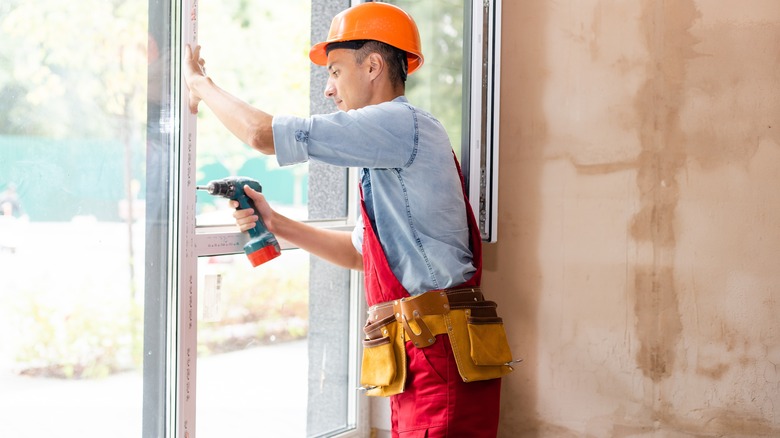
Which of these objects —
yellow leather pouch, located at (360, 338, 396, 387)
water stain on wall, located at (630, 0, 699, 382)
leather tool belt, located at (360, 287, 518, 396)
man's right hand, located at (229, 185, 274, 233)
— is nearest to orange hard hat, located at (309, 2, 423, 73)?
man's right hand, located at (229, 185, 274, 233)

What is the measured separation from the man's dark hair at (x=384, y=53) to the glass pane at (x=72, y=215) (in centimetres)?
52

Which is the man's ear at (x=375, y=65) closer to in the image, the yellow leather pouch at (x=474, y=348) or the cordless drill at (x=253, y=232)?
the cordless drill at (x=253, y=232)

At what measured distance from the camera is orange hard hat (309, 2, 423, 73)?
1879 mm

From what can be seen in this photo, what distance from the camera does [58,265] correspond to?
5.65 ft

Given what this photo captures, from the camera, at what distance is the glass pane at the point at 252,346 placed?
7.47 ft

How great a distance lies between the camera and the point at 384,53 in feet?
6.24

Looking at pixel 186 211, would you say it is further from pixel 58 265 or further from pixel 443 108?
pixel 443 108

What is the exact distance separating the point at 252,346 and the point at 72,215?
90cm

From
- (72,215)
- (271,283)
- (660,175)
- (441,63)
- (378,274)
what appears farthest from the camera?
(441,63)

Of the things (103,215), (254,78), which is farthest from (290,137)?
(254,78)

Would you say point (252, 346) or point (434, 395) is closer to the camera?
point (434, 395)

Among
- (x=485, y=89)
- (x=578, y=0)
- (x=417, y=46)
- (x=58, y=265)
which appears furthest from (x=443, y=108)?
(x=58, y=265)

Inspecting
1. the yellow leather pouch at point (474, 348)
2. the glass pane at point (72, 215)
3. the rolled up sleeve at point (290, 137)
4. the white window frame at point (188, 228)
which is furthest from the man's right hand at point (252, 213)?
the yellow leather pouch at point (474, 348)

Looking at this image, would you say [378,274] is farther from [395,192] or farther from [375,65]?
[375,65]
